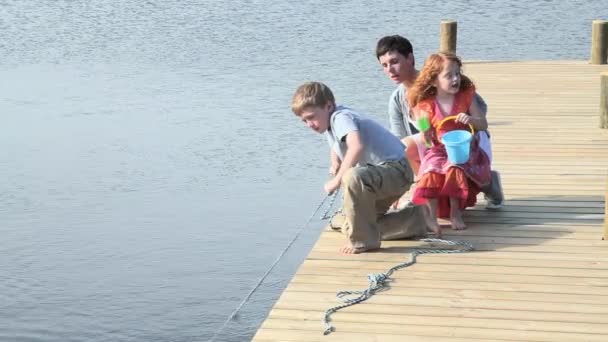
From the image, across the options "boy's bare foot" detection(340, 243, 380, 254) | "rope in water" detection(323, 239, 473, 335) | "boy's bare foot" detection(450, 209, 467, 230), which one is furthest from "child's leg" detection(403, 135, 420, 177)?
"boy's bare foot" detection(340, 243, 380, 254)

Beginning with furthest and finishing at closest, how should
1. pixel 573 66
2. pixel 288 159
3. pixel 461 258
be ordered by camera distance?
pixel 573 66 → pixel 288 159 → pixel 461 258

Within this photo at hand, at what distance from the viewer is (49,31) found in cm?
1784

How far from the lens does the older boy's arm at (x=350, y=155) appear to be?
17.5ft

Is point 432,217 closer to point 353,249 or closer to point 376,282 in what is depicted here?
point 353,249

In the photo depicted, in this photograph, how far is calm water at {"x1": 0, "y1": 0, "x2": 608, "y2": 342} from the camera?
23.7ft

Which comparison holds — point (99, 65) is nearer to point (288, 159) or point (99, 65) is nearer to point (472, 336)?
point (288, 159)

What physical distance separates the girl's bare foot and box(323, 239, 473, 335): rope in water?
0.33 ft

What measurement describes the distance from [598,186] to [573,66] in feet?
21.0

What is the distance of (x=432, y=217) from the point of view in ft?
19.0

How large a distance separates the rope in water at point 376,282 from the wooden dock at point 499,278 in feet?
0.11

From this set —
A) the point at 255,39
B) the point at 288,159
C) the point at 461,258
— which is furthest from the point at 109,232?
the point at 255,39

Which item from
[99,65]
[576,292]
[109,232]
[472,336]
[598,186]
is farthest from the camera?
[99,65]

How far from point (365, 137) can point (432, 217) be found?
0.59 metres

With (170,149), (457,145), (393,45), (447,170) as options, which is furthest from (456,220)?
(170,149)
